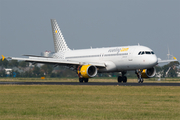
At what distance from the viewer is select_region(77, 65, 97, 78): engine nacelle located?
4343 centimetres

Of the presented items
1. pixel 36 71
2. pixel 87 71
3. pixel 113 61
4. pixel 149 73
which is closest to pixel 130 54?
pixel 113 61

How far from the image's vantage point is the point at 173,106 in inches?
663

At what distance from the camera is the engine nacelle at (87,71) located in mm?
43431

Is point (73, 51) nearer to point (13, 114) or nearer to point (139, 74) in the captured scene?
point (139, 74)

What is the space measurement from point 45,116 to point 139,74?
30013 millimetres

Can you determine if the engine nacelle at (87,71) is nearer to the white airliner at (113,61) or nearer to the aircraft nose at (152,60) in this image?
the white airliner at (113,61)

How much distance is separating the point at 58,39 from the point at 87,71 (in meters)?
16.8

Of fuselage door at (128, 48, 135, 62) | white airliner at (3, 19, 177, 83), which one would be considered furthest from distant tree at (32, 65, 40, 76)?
fuselage door at (128, 48, 135, 62)

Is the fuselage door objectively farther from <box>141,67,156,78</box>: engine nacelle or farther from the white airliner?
<box>141,67,156,78</box>: engine nacelle

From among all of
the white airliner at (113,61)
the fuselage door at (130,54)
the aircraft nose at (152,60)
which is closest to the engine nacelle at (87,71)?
the white airliner at (113,61)

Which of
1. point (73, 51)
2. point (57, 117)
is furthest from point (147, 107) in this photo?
point (73, 51)

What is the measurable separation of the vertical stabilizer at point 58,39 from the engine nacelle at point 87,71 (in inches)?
496

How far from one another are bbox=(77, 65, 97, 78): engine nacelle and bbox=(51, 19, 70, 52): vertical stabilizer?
41.4 feet

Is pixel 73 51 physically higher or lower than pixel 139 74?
higher
